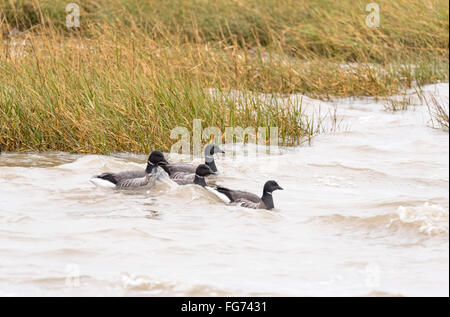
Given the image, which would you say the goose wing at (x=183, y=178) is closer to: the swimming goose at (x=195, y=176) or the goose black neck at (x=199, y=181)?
the swimming goose at (x=195, y=176)

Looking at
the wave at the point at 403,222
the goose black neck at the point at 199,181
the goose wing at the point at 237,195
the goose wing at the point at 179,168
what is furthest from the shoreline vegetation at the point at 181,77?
the wave at the point at 403,222

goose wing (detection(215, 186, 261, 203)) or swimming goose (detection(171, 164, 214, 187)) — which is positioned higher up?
swimming goose (detection(171, 164, 214, 187))

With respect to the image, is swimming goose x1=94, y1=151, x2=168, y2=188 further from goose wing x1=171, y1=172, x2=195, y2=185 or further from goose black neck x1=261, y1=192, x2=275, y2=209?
goose black neck x1=261, y1=192, x2=275, y2=209

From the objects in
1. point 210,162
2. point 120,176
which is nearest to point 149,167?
point 120,176

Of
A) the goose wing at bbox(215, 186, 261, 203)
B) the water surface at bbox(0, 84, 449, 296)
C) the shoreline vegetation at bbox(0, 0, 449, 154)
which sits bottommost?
the water surface at bbox(0, 84, 449, 296)

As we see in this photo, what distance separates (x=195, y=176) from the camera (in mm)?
8742

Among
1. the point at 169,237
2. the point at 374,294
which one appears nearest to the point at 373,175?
the point at 169,237

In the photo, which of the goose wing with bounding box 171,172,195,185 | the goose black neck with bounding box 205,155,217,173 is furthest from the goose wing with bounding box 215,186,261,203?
the goose black neck with bounding box 205,155,217,173

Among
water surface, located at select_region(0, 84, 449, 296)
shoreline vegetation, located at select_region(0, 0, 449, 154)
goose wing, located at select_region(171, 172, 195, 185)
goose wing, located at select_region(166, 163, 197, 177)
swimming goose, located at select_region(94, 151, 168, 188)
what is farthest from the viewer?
shoreline vegetation, located at select_region(0, 0, 449, 154)

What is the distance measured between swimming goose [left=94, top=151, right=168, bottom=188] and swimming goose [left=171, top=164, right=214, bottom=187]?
244mm

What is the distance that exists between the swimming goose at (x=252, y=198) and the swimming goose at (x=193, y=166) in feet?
3.60

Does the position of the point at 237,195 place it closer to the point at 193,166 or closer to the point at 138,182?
the point at 138,182

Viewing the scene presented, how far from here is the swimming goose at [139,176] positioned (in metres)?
8.65

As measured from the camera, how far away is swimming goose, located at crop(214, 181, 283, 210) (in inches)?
306
